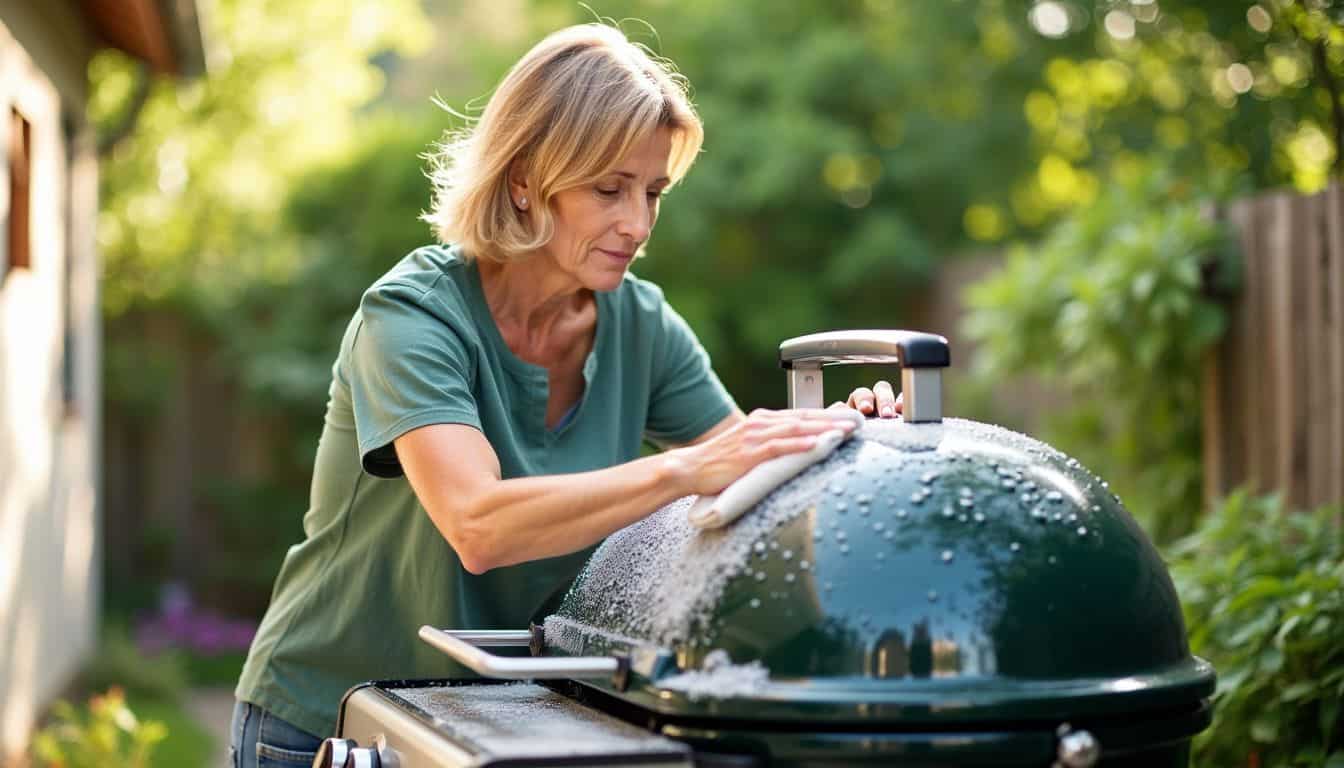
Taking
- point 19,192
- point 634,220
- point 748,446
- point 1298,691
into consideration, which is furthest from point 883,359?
point 19,192

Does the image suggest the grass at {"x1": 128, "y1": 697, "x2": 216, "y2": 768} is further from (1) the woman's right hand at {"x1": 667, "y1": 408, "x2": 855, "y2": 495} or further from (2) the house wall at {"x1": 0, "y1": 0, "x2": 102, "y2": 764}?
→ (1) the woman's right hand at {"x1": 667, "y1": 408, "x2": 855, "y2": 495}

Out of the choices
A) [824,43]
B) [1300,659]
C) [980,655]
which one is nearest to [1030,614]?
[980,655]

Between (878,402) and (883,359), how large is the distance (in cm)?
26

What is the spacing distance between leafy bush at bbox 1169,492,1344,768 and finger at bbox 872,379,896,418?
924mm

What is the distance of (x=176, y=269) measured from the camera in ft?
36.2

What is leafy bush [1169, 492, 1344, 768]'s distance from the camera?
2.58 m

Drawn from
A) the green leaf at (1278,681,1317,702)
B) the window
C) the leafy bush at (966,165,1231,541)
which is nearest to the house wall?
the window

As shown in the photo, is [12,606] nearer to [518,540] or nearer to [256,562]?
[518,540]

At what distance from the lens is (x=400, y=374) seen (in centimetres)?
189

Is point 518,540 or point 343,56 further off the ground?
point 343,56

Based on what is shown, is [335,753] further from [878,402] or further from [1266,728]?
[1266,728]

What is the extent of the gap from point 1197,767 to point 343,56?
9539 millimetres

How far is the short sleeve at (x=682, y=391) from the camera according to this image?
7.99ft

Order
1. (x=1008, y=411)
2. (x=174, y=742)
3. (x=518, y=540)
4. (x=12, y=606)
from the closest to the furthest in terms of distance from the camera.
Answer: (x=518, y=540) → (x=12, y=606) → (x=174, y=742) → (x=1008, y=411)
